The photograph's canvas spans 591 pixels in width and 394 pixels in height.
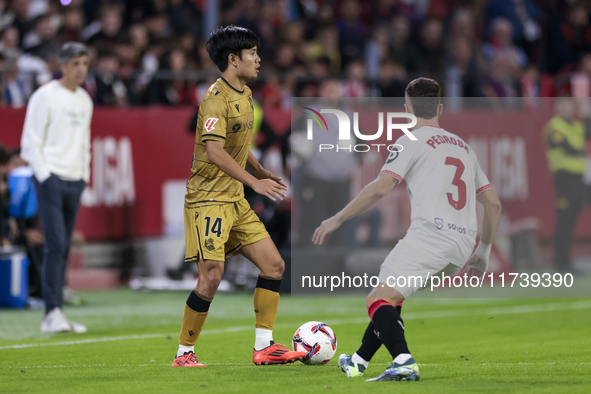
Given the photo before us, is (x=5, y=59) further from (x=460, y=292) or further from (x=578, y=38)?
(x=578, y=38)

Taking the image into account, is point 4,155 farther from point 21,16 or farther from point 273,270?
point 273,270

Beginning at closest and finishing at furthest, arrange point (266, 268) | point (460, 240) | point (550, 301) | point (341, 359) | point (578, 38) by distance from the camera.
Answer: point (460, 240) → point (341, 359) → point (266, 268) → point (550, 301) → point (578, 38)

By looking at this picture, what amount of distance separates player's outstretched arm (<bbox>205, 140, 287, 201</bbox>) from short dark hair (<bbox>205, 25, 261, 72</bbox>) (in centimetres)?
63

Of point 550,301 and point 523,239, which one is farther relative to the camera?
point 523,239

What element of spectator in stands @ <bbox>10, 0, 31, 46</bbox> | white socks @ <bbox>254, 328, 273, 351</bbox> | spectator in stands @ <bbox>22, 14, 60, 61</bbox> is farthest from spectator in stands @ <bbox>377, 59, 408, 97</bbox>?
white socks @ <bbox>254, 328, 273, 351</bbox>

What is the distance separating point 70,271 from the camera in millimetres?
12164

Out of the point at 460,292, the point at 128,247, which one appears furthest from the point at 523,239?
the point at 128,247

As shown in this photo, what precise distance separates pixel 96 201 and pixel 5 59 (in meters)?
2.21

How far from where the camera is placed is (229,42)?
233 inches

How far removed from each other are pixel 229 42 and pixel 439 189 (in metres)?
1.71

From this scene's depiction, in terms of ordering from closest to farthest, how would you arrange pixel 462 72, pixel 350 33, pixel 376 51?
pixel 376 51 < pixel 350 33 < pixel 462 72

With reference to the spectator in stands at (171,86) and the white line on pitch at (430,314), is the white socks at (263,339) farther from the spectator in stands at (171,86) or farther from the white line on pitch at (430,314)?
the spectator in stands at (171,86)

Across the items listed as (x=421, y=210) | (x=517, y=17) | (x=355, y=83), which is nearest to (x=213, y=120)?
(x=421, y=210)

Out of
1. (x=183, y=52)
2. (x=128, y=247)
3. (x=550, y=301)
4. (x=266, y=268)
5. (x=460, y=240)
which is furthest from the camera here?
(x=183, y=52)
